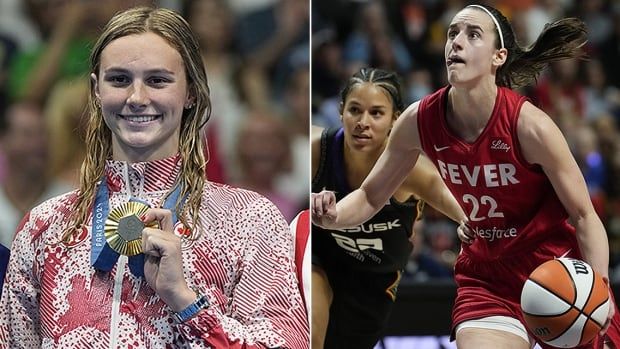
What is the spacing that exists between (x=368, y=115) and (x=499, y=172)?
66 centimetres

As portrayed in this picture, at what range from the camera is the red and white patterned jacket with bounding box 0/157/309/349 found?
1952 millimetres

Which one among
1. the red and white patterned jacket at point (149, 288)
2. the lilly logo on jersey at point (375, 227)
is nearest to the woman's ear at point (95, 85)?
the red and white patterned jacket at point (149, 288)

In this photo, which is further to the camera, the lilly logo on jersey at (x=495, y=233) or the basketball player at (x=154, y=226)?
the lilly logo on jersey at (x=495, y=233)

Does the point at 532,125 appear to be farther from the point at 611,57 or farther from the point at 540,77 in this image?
the point at 611,57

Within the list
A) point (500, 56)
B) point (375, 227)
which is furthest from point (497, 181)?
point (375, 227)

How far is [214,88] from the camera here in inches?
82.2

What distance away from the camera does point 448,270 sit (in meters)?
5.53

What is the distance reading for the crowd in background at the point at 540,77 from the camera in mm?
5676

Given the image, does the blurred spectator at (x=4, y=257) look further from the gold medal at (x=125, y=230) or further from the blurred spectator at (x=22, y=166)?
the gold medal at (x=125, y=230)

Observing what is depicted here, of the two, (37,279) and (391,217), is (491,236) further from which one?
(37,279)

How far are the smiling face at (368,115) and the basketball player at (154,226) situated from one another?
5.12 ft

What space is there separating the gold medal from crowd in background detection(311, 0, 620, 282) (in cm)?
334

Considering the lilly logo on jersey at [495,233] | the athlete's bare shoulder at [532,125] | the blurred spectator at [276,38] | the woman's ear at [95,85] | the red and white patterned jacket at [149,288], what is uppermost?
the blurred spectator at [276,38]

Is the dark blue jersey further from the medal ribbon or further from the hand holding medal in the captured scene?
the hand holding medal
